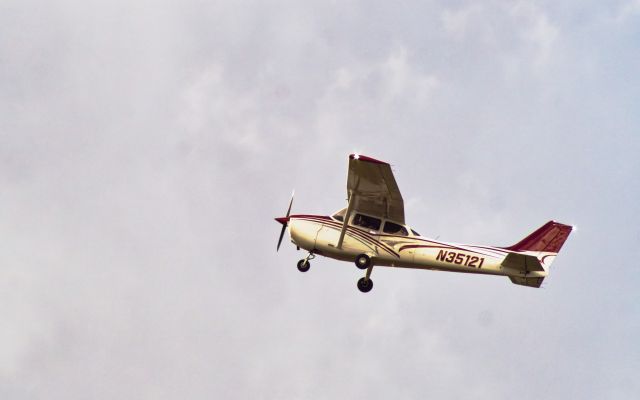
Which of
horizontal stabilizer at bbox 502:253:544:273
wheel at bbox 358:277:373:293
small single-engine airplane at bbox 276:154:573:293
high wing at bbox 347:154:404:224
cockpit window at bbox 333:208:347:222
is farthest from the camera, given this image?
wheel at bbox 358:277:373:293

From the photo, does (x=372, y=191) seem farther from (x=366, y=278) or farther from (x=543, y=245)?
(x=543, y=245)

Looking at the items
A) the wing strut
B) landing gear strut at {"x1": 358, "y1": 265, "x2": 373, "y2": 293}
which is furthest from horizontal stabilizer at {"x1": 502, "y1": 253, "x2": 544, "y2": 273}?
the wing strut

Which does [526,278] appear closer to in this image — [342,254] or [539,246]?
[539,246]

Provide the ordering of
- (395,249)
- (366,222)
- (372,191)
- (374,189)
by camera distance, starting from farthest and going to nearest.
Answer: (366,222) < (395,249) < (372,191) < (374,189)

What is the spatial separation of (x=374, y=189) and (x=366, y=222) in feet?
6.23

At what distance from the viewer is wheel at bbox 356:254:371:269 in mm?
32969

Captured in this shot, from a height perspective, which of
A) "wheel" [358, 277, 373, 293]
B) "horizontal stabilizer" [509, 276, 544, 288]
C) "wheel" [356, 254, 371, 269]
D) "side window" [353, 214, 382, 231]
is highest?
"side window" [353, 214, 382, 231]

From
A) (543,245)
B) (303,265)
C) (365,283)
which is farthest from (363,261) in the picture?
(543,245)

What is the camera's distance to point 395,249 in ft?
108

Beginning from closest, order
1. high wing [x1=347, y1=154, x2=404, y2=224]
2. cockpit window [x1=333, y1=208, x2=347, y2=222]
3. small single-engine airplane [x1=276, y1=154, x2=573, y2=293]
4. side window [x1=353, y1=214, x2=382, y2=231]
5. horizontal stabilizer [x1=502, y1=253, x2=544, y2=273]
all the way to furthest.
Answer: high wing [x1=347, y1=154, x2=404, y2=224] < horizontal stabilizer [x1=502, y1=253, x2=544, y2=273] < small single-engine airplane [x1=276, y1=154, x2=573, y2=293] < side window [x1=353, y1=214, x2=382, y2=231] < cockpit window [x1=333, y1=208, x2=347, y2=222]

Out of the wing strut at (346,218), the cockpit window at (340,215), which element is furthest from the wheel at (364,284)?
the cockpit window at (340,215)

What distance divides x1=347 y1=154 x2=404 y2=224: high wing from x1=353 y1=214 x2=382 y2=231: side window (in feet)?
0.66

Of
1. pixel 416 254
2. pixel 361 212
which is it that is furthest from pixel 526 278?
pixel 361 212

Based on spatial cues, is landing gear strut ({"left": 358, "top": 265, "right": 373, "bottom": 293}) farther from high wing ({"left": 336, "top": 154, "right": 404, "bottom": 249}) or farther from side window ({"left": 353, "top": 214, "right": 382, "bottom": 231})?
side window ({"left": 353, "top": 214, "right": 382, "bottom": 231})
